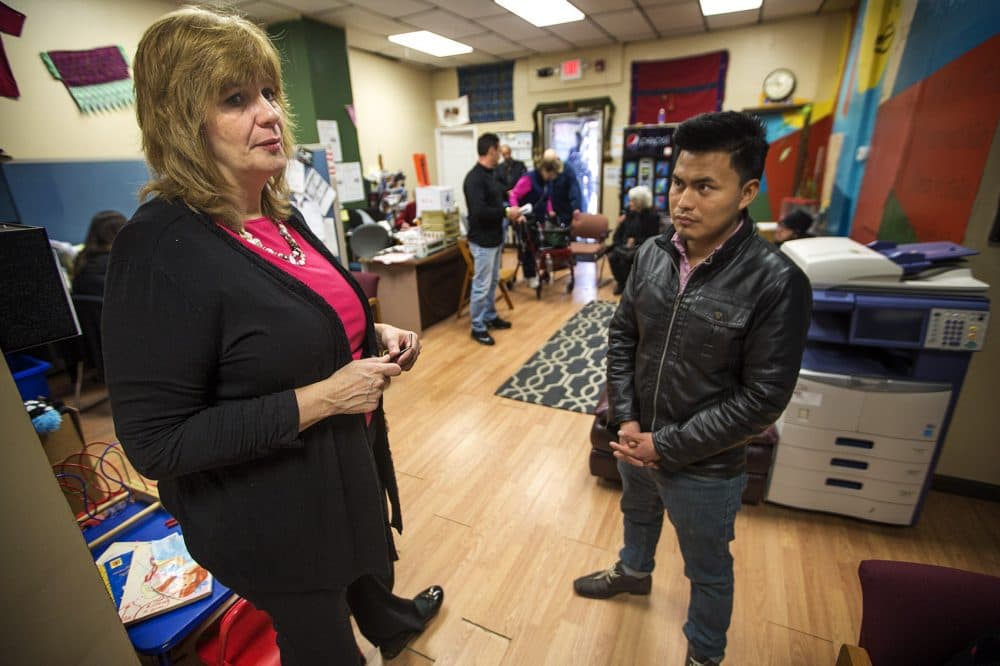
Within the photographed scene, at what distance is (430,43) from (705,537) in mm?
6541

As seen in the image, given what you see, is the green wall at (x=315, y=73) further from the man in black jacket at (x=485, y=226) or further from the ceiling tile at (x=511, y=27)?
the man in black jacket at (x=485, y=226)

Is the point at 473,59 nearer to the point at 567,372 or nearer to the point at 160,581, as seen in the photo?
the point at 567,372

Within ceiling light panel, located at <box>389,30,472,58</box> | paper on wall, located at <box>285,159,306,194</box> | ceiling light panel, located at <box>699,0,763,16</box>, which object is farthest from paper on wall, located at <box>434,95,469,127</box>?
paper on wall, located at <box>285,159,306,194</box>

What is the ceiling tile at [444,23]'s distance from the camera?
15.6ft

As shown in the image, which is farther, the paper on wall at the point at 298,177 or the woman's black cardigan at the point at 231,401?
the paper on wall at the point at 298,177

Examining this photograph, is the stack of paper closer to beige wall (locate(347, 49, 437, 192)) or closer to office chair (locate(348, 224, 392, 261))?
office chair (locate(348, 224, 392, 261))

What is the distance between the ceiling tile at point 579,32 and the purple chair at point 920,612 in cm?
597

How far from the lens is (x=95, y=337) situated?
10.9 feet

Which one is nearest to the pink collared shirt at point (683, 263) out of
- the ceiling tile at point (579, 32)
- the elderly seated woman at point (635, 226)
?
the elderly seated woman at point (635, 226)

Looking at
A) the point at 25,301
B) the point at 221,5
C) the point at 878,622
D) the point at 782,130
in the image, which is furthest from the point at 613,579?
the point at 782,130

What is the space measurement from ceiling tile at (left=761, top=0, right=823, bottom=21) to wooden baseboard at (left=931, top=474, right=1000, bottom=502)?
4.98 meters

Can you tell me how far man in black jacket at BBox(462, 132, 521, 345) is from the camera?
3.94 meters

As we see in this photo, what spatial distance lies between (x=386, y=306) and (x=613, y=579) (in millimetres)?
3313

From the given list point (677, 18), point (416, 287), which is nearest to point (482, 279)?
point (416, 287)
